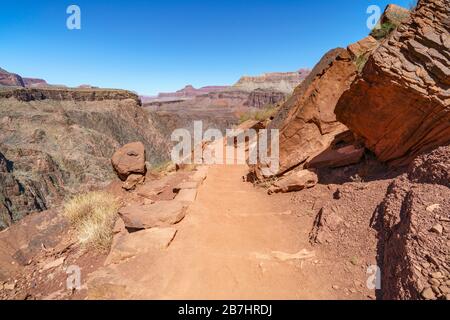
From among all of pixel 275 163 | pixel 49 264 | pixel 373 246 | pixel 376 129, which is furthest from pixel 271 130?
pixel 49 264

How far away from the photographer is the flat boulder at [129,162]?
8.07m

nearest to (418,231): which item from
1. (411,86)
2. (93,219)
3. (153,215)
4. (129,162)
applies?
(411,86)

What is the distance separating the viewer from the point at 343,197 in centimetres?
398

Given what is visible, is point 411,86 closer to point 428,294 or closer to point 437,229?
point 437,229

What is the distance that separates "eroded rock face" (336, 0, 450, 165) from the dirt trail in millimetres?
2016

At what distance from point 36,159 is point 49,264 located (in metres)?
50.8

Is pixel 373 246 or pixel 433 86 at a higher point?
pixel 433 86

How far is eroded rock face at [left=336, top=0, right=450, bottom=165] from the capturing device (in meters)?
3.23

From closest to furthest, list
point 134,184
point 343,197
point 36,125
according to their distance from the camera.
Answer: point 343,197
point 134,184
point 36,125

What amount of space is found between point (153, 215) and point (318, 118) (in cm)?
411

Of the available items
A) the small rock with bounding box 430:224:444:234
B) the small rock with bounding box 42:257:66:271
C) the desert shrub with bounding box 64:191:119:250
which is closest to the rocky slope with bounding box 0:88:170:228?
the desert shrub with bounding box 64:191:119:250

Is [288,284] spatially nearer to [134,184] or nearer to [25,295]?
[25,295]

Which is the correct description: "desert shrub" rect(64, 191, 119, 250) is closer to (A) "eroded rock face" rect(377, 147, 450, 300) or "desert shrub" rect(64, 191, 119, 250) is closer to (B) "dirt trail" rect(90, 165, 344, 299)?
Answer: (B) "dirt trail" rect(90, 165, 344, 299)

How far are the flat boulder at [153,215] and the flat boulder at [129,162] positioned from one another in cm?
430
